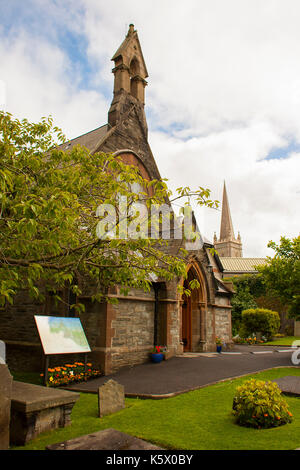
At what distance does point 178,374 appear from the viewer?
11758 millimetres

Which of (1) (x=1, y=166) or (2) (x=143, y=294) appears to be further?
(2) (x=143, y=294)

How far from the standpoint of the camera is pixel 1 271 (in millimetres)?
5938

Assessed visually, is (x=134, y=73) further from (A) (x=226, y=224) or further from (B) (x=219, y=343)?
(A) (x=226, y=224)

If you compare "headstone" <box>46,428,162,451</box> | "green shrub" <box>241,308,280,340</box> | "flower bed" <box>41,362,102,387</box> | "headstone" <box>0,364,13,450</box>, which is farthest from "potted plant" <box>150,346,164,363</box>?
"green shrub" <box>241,308,280,340</box>

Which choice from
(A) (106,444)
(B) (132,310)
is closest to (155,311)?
(B) (132,310)

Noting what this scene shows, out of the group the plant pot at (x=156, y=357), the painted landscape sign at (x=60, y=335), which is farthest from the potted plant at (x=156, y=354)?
the painted landscape sign at (x=60, y=335)

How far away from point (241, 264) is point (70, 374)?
47.0 m

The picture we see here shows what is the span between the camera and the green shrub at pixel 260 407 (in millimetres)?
6031

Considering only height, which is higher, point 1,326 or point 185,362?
point 1,326

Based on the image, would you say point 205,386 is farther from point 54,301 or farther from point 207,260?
point 207,260

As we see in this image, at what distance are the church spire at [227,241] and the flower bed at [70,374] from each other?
83679 millimetres

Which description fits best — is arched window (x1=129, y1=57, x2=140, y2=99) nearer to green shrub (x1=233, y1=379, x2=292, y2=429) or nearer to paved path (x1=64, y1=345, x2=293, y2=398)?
paved path (x1=64, y1=345, x2=293, y2=398)
